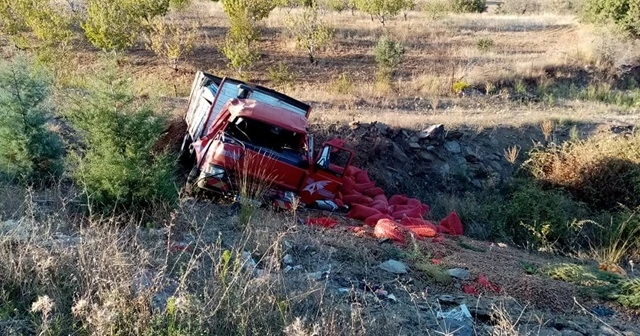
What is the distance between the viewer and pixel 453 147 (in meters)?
12.5

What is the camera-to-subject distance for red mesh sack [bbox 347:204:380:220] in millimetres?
8734

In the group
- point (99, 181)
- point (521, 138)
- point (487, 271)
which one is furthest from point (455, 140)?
point (99, 181)

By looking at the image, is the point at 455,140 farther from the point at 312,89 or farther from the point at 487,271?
the point at 487,271

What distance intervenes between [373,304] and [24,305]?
2.58 m

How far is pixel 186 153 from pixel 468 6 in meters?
33.5

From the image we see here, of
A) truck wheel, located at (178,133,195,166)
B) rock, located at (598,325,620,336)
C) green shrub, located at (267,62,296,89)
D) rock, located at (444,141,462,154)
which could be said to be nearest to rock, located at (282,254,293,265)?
rock, located at (598,325,620,336)

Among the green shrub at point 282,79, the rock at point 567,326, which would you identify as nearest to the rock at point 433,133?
the green shrub at point 282,79

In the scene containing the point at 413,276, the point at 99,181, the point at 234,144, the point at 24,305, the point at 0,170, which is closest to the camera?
the point at 24,305

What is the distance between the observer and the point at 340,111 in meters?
14.1

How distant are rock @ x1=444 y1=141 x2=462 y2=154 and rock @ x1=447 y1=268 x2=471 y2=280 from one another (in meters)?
6.99

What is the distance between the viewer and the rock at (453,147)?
12.5 meters

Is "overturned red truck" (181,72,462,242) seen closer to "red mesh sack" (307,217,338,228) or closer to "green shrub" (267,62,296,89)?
"red mesh sack" (307,217,338,228)

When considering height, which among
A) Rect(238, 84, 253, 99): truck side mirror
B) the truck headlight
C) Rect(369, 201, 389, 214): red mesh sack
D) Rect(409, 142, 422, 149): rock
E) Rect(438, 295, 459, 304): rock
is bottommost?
Rect(369, 201, 389, 214): red mesh sack

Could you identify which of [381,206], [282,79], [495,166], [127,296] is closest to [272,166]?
[381,206]
